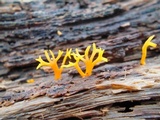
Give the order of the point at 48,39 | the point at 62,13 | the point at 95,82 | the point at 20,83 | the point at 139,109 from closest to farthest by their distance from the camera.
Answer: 1. the point at 139,109
2. the point at 95,82
3. the point at 20,83
4. the point at 48,39
5. the point at 62,13

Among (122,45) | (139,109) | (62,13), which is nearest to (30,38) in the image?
(62,13)

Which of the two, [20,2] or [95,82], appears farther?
[20,2]

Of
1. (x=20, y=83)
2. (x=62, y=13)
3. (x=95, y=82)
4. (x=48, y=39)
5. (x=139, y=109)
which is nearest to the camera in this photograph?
(x=139, y=109)

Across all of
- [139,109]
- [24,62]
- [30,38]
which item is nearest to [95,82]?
[139,109]

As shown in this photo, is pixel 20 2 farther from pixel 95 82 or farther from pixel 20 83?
pixel 95 82

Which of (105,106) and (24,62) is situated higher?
(24,62)

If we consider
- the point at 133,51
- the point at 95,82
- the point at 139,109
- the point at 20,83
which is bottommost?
the point at 139,109

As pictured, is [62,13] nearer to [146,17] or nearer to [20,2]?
[20,2]
